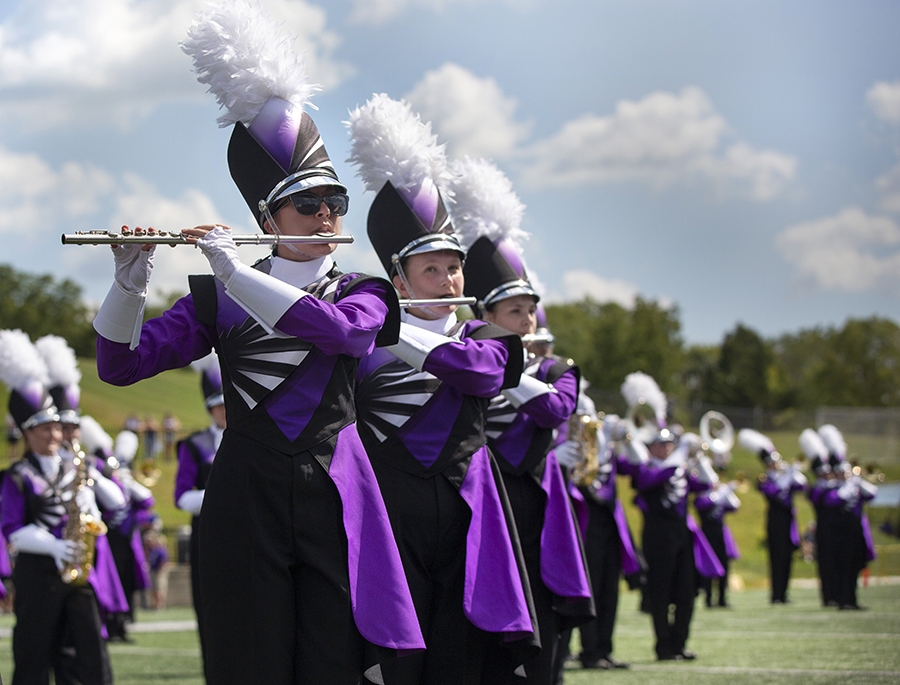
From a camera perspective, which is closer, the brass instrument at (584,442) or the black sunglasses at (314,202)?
the black sunglasses at (314,202)

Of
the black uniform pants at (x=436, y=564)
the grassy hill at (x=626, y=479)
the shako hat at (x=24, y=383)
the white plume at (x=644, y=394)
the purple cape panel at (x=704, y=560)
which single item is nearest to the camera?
the black uniform pants at (x=436, y=564)

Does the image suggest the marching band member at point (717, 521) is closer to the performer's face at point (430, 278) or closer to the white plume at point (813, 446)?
the white plume at point (813, 446)

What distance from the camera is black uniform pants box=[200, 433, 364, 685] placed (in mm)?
3199

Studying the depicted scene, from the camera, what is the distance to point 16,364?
7.32 meters

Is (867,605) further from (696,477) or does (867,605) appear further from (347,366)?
(347,366)

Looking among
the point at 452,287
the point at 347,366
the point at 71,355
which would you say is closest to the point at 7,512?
the point at 71,355

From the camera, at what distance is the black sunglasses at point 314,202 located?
3562mm

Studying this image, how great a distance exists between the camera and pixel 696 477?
51.0 feet

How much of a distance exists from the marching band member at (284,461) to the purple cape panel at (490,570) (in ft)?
2.21

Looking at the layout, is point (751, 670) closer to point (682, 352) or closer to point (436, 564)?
point (436, 564)

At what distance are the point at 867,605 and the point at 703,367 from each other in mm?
64624

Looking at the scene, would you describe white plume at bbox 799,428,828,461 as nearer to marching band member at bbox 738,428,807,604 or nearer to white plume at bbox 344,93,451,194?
marching band member at bbox 738,428,807,604

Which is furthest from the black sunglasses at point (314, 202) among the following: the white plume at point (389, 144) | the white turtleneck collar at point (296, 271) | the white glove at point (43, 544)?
the white glove at point (43, 544)

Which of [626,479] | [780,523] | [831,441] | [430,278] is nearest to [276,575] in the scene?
[430,278]
